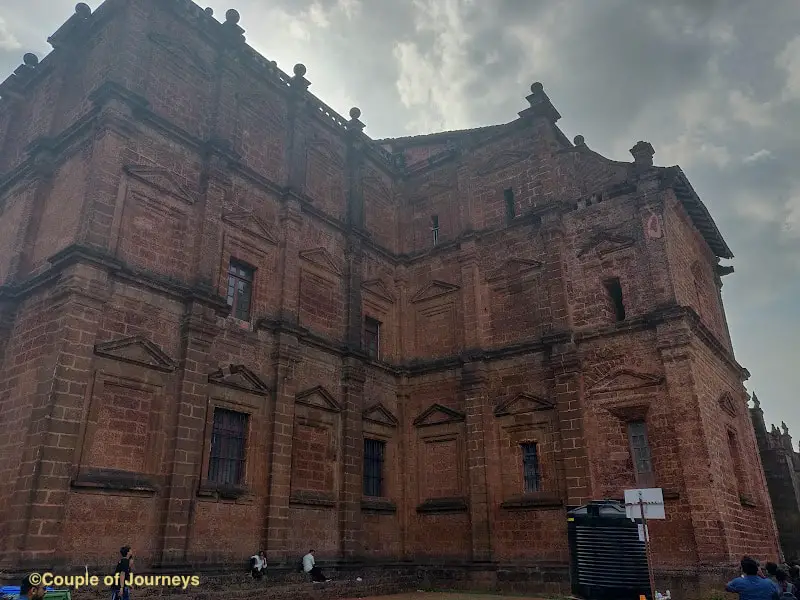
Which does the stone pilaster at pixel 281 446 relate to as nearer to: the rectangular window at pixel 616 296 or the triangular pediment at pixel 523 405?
the triangular pediment at pixel 523 405

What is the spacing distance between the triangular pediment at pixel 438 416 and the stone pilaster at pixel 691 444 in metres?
6.58

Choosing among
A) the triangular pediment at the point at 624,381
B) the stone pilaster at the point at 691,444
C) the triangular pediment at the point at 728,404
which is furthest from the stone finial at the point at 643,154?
the triangular pediment at the point at 728,404

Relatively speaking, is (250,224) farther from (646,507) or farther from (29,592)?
(646,507)

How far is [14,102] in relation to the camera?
18.5m

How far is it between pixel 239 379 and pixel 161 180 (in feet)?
18.0

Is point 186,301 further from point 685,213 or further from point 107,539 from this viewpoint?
point 685,213

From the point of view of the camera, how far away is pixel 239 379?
15414 millimetres

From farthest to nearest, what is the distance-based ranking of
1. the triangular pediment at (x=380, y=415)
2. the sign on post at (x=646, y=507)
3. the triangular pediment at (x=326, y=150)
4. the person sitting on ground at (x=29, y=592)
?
the triangular pediment at (x=326, y=150) → the triangular pediment at (x=380, y=415) → the sign on post at (x=646, y=507) → the person sitting on ground at (x=29, y=592)

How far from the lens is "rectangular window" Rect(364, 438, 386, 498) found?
62.2 ft

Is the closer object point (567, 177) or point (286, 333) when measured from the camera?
point (286, 333)

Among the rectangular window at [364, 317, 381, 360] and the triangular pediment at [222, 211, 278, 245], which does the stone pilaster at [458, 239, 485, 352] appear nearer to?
the rectangular window at [364, 317, 381, 360]

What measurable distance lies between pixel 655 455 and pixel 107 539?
13288mm

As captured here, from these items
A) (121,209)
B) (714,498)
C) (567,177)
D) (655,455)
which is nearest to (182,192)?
(121,209)

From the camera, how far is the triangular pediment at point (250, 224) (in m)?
16.6
